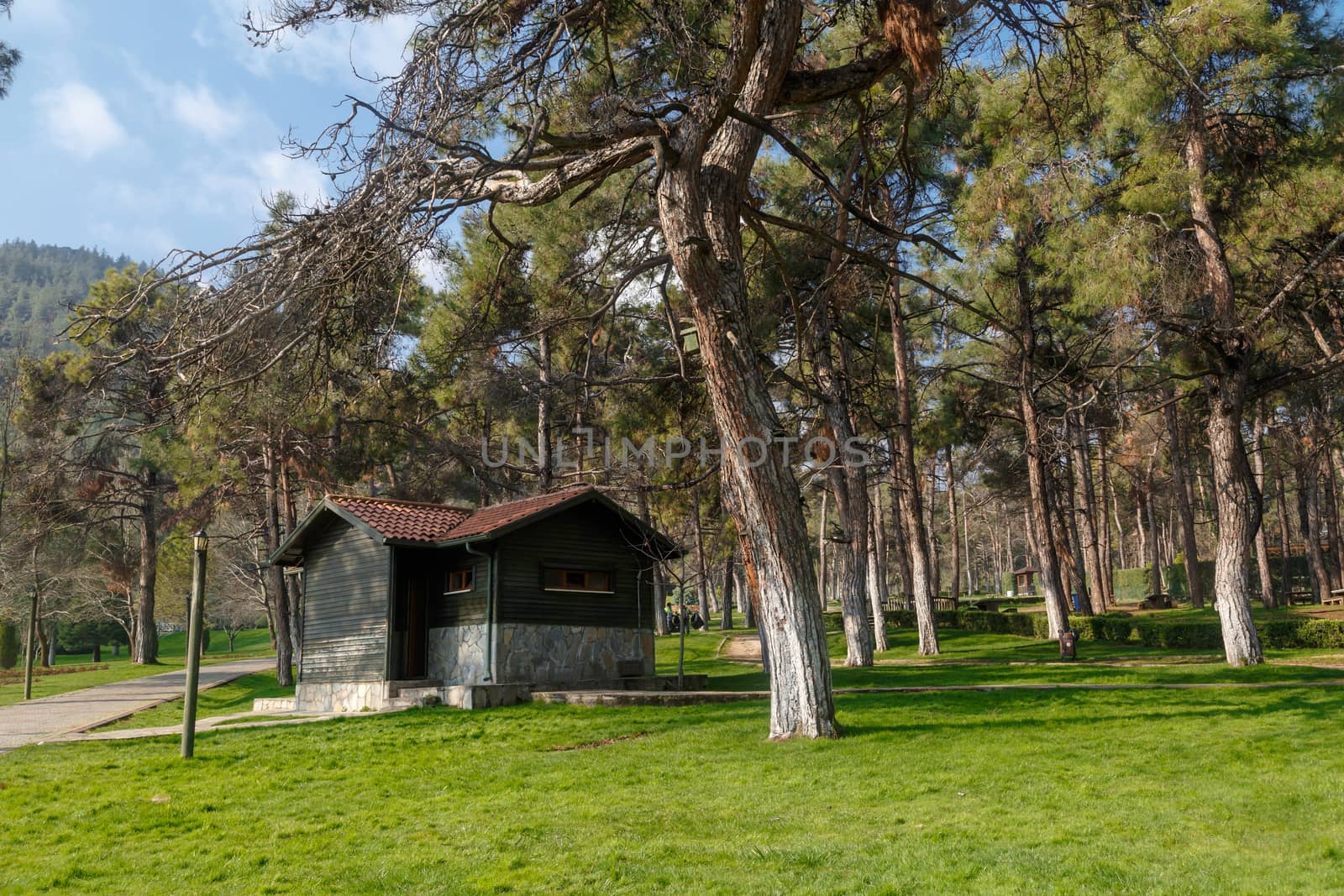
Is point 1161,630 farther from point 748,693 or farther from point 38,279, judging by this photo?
point 38,279

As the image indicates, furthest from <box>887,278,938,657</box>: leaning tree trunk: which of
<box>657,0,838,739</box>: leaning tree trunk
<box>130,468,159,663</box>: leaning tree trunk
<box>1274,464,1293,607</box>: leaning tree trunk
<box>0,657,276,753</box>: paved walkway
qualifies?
<box>130,468,159,663</box>: leaning tree trunk

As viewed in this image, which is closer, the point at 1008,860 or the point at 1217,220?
the point at 1008,860

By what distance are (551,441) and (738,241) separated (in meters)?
18.4

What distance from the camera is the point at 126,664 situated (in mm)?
42031

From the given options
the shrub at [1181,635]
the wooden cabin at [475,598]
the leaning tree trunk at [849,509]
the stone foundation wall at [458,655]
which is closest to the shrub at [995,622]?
the shrub at [1181,635]

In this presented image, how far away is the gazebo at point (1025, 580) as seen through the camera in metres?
51.3

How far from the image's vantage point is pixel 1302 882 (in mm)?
4859

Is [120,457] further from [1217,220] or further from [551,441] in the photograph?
[1217,220]

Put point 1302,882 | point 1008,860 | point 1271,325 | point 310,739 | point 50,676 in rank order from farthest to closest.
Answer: point 50,676
point 1271,325
point 310,739
point 1008,860
point 1302,882

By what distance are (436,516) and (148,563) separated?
21.5 m

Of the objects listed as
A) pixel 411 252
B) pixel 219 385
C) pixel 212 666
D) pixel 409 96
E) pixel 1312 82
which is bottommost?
pixel 212 666

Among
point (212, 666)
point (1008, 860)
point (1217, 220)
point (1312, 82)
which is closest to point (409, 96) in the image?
point (1008, 860)

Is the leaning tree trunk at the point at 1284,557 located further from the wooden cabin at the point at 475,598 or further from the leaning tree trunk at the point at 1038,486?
the wooden cabin at the point at 475,598

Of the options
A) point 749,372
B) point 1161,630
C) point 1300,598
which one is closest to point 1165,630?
point 1161,630
